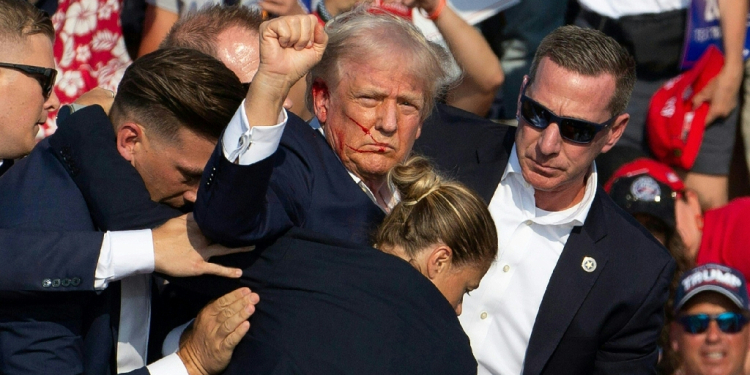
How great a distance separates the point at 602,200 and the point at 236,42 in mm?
1532

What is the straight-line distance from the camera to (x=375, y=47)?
3031mm

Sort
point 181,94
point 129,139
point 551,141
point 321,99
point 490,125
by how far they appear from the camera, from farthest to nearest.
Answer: point 490,125
point 551,141
point 321,99
point 129,139
point 181,94

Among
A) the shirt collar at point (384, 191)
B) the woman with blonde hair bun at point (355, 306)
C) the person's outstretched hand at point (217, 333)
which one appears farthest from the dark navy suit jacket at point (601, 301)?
the person's outstretched hand at point (217, 333)

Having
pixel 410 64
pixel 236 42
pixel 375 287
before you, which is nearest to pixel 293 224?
pixel 375 287

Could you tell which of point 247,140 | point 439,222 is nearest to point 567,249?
point 439,222

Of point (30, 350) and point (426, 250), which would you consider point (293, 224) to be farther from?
point (30, 350)

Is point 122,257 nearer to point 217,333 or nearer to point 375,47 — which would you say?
point 217,333

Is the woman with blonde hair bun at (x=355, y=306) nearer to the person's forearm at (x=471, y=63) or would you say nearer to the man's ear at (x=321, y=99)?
the man's ear at (x=321, y=99)

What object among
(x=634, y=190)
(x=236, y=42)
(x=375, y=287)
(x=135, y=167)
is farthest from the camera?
(x=634, y=190)

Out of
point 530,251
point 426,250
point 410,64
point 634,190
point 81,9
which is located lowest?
point 634,190

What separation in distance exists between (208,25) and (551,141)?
134 centimetres

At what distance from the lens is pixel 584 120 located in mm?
3641

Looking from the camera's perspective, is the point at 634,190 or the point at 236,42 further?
the point at 634,190

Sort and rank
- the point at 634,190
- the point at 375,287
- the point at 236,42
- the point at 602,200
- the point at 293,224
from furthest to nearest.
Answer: the point at 634,190 < the point at 602,200 < the point at 236,42 < the point at 293,224 < the point at 375,287
